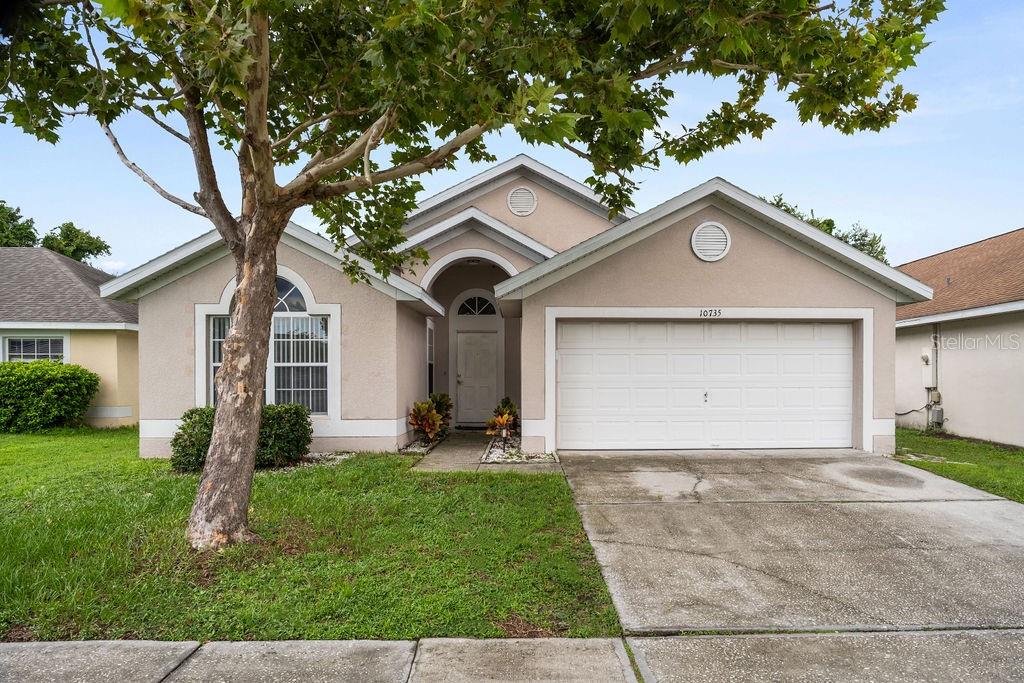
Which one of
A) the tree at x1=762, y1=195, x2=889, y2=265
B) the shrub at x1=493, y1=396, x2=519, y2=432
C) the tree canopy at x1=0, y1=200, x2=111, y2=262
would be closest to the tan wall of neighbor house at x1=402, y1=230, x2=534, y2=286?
the shrub at x1=493, y1=396, x2=519, y2=432

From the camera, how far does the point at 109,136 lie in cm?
566

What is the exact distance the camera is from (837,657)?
329 cm

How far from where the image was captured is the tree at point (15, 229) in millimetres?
27984

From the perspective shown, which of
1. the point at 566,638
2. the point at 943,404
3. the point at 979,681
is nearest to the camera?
the point at 979,681

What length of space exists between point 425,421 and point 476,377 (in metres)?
3.26

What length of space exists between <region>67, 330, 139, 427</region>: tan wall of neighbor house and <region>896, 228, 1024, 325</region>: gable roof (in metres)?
19.8

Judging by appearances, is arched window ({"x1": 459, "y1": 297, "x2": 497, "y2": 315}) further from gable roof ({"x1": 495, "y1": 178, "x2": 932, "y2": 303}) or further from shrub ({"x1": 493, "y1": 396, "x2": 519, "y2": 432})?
gable roof ({"x1": 495, "y1": 178, "x2": 932, "y2": 303})

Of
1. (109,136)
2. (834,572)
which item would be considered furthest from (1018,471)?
(109,136)

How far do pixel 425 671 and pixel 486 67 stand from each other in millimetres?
Answer: 5261

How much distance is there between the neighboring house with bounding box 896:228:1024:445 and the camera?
10.9m

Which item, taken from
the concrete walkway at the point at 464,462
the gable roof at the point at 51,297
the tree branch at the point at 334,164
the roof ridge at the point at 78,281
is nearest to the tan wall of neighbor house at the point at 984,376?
the concrete walkway at the point at 464,462

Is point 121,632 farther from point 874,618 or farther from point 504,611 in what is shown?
point 874,618

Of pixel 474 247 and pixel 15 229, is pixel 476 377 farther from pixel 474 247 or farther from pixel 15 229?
pixel 15 229

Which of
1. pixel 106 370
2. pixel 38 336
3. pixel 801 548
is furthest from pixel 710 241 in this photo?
pixel 38 336
